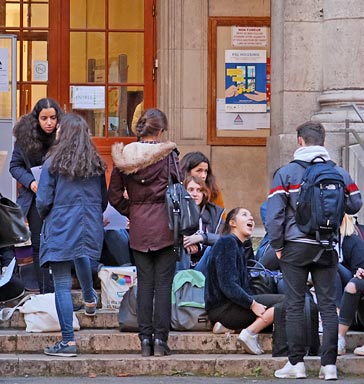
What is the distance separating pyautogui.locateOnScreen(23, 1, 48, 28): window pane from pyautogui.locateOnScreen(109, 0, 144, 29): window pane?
0.79 m

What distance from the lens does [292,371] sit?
971 centimetres

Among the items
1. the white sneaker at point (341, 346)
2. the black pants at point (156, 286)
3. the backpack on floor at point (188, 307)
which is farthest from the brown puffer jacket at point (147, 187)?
the white sneaker at point (341, 346)

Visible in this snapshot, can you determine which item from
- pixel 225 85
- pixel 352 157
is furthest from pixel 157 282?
pixel 225 85

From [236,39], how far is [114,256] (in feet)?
17.3

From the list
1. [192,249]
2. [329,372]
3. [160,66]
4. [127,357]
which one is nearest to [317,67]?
[192,249]

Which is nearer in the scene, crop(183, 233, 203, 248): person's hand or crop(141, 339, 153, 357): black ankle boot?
crop(141, 339, 153, 357): black ankle boot

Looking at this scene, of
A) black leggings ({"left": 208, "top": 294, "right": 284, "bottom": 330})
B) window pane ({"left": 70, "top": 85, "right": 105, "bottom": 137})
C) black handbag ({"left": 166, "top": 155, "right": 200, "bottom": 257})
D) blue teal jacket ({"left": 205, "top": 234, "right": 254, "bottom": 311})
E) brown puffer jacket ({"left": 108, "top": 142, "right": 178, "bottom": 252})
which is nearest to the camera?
black handbag ({"left": 166, "top": 155, "right": 200, "bottom": 257})

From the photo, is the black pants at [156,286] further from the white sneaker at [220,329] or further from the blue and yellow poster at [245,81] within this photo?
the blue and yellow poster at [245,81]

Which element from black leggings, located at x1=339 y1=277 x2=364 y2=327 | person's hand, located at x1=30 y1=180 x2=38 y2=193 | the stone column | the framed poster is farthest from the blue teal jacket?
the framed poster

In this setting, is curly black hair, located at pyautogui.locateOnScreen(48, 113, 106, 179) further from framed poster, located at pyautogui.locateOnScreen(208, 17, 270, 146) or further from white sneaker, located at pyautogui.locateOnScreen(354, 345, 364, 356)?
framed poster, located at pyautogui.locateOnScreen(208, 17, 270, 146)

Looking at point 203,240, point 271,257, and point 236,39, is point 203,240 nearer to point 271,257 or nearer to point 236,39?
point 271,257

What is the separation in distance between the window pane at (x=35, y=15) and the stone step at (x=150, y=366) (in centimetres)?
679

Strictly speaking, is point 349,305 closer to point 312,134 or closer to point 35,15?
point 312,134

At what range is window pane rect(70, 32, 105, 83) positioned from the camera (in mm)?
15992
